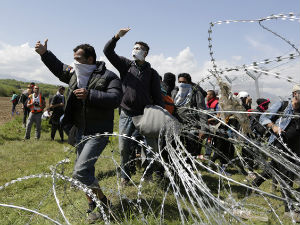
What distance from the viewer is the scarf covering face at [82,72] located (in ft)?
9.46

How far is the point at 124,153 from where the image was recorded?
372cm

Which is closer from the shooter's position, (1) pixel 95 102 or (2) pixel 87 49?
(1) pixel 95 102

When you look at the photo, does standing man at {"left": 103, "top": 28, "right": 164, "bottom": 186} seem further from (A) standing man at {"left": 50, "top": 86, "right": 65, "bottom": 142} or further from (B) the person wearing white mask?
(A) standing man at {"left": 50, "top": 86, "right": 65, "bottom": 142}

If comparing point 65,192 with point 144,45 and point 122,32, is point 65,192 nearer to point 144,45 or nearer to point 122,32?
point 122,32

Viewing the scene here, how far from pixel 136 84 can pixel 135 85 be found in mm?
18

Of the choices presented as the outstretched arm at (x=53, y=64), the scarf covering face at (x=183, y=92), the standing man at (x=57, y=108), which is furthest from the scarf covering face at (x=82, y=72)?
the standing man at (x=57, y=108)

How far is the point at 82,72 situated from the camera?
2.91 metres

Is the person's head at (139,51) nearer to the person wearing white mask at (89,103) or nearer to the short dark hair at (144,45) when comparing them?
the short dark hair at (144,45)

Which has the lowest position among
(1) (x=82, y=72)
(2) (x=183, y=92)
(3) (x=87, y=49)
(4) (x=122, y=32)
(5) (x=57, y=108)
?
(5) (x=57, y=108)

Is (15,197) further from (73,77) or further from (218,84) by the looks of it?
(218,84)

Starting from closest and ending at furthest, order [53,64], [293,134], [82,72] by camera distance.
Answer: [82,72], [53,64], [293,134]

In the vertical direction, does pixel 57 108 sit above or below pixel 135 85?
below

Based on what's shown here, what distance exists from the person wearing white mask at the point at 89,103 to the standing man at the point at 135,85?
510 millimetres

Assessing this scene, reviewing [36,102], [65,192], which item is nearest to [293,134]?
[65,192]
